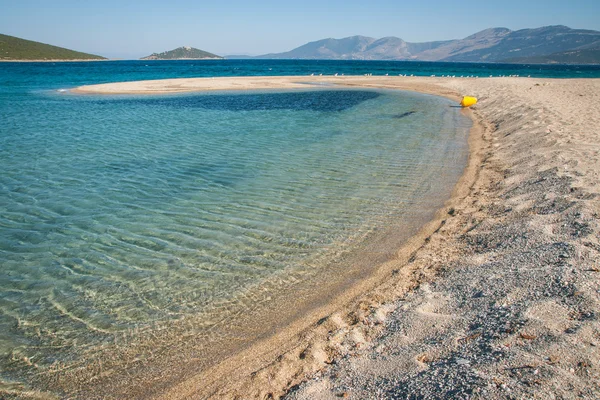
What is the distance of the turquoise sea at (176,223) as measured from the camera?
16.4 feet

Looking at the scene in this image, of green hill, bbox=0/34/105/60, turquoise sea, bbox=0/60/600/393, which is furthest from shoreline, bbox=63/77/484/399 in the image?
green hill, bbox=0/34/105/60

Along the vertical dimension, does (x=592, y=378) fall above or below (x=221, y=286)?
above

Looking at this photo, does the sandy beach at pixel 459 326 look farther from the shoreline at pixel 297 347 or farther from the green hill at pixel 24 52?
the green hill at pixel 24 52

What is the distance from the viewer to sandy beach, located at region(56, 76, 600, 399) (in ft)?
10.8

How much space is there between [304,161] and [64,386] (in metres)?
9.78

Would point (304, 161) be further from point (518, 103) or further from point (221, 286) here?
point (518, 103)

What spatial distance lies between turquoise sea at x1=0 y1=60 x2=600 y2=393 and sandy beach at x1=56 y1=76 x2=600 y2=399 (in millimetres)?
567

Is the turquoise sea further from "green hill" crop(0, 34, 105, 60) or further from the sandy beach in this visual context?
"green hill" crop(0, 34, 105, 60)

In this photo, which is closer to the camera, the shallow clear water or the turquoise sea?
the turquoise sea

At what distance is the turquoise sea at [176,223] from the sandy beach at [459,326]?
1.86 ft

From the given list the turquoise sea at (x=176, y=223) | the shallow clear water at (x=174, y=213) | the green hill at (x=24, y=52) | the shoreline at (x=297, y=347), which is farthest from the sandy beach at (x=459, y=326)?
the green hill at (x=24, y=52)

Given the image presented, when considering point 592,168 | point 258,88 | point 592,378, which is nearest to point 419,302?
point 592,378

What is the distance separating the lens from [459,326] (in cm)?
423

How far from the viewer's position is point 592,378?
2986mm
